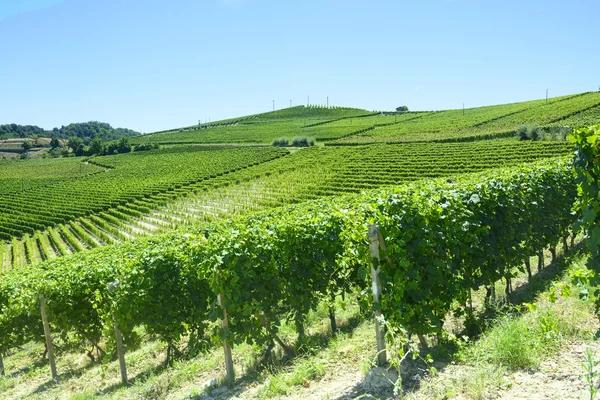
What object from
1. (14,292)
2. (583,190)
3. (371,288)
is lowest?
(14,292)

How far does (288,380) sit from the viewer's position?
5.41 metres

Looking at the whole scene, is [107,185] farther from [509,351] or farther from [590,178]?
[590,178]

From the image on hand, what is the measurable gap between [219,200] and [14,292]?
38267 mm

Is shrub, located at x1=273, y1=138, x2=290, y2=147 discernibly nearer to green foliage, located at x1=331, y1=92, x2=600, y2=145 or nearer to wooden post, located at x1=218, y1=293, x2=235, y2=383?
green foliage, located at x1=331, y1=92, x2=600, y2=145

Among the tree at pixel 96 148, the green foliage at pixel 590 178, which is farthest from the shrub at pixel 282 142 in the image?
the green foliage at pixel 590 178

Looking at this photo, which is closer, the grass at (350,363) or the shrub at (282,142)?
the grass at (350,363)

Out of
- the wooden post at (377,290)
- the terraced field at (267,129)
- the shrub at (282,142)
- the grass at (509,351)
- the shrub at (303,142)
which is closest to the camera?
the grass at (509,351)

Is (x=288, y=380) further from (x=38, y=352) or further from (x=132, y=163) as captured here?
(x=132, y=163)

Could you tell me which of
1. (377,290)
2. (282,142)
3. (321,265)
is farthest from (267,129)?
(377,290)

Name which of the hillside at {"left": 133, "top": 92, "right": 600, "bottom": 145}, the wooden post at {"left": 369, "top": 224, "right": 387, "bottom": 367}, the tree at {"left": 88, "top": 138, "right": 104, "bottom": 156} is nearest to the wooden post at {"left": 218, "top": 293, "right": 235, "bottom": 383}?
the wooden post at {"left": 369, "top": 224, "right": 387, "bottom": 367}

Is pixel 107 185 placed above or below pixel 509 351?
below

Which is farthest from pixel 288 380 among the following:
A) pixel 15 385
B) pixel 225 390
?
pixel 15 385

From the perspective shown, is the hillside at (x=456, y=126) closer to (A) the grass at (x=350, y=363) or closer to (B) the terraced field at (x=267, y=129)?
(B) the terraced field at (x=267, y=129)

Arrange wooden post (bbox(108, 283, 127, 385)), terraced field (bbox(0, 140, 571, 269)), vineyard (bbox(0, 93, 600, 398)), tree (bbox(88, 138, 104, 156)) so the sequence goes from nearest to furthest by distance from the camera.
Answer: vineyard (bbox(0, 93, 600, 398)) → wooden post (bbox(108, 283, 127, 385)) → terraced field (bbox(0, 140, 571, 269)) → tree (bbox(88, 138, 104, 156))
